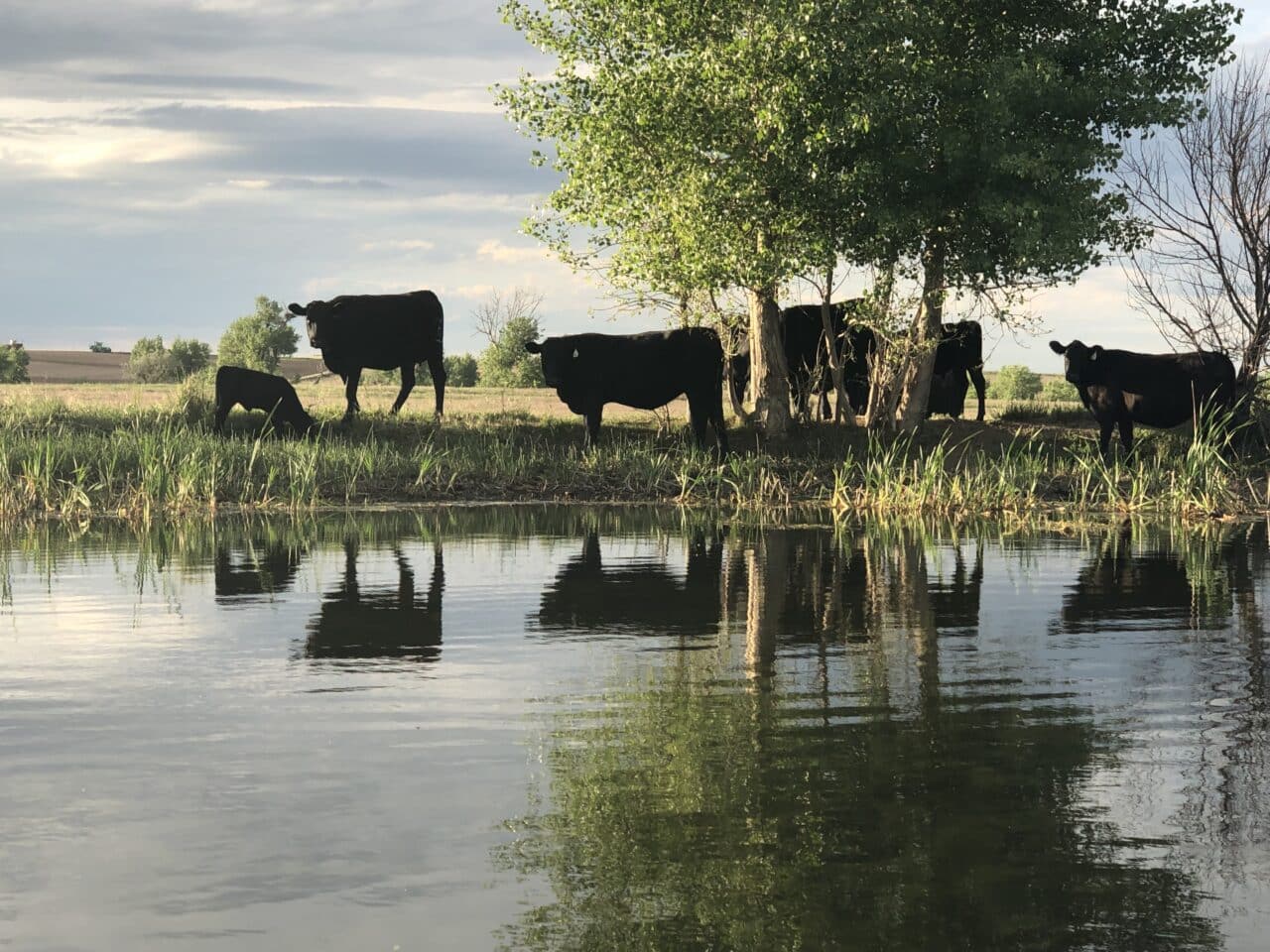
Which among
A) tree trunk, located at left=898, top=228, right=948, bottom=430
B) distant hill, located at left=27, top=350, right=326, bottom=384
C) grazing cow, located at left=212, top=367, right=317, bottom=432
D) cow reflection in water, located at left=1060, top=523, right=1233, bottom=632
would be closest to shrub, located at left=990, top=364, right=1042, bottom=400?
distant hill, located at left=27, top=350, right=326, bottom=384

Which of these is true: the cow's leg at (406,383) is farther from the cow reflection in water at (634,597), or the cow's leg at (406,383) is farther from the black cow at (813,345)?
the cow reflection in water at (634,597)

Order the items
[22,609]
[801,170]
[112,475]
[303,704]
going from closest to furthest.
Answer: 1. [303,704]
2. [22,609]
3. [112,475]
4. [801,170]

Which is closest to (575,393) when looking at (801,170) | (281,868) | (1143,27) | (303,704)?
(801,170)

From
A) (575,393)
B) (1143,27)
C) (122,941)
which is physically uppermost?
(1143,27)

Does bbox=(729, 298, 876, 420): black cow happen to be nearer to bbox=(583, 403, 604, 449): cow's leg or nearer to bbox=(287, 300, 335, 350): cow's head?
bbox=(583, 403, 604, 449): cow's leg

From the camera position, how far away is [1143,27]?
3002cm

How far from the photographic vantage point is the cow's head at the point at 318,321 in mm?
31656

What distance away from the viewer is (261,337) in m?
90.1

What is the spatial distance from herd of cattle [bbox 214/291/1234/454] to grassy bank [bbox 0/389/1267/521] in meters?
0.79

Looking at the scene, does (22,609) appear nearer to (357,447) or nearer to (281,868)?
(281,868)

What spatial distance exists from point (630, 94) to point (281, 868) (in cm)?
2375

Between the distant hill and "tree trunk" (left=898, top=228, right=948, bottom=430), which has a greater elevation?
the distant hill

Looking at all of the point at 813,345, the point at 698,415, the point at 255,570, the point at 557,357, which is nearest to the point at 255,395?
the point at 557,357

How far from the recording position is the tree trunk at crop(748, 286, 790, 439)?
30859mm
